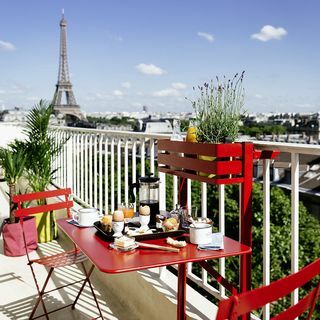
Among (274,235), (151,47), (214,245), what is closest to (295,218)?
(214,245)

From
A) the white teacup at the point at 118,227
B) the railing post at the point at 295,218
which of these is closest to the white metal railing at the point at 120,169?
the railing post at the point at 295,218

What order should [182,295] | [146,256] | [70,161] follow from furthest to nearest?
[70,161] → [182,295] → [146,256]

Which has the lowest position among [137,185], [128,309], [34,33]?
[128,309]

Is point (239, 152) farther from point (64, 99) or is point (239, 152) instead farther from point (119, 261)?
point (64, 99)

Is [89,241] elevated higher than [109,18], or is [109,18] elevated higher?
[109,18]

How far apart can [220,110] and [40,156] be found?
11.5 feet

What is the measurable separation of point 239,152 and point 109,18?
143 ft

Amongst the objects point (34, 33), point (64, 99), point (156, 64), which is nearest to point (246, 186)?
point (34, 33)

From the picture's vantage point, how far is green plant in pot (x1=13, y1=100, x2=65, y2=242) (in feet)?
16.6

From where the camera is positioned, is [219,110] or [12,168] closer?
[219,110]

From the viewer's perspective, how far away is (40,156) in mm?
5348

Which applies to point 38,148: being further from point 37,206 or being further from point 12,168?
point 37,206

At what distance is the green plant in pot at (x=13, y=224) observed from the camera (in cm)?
452

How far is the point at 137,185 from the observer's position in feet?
8.45
